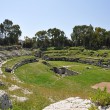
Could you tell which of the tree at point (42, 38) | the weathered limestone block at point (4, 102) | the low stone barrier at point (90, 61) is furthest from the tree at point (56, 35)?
the weathered limestone block at point (4, 102)

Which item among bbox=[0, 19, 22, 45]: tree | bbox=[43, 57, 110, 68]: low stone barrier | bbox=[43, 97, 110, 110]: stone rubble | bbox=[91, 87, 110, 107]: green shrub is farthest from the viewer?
bbox=[0, 19, 22, 45]: tree

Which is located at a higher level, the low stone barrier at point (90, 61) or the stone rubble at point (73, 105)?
the stone rubble at point (73, 105)

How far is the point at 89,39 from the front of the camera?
431 ft

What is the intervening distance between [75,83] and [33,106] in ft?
101

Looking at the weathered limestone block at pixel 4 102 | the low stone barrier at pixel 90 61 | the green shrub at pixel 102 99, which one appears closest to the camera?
the green shrub at pixel 102 99

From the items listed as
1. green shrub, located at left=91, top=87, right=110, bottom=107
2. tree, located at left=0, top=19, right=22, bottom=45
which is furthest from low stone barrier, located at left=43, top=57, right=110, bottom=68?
green shrub, located at left=91, top=87, right=110, bottom=107

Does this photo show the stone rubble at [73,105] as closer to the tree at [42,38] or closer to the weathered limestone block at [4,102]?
the weathered limestone block at [4,102]

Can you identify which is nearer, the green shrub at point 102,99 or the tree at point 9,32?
the green shrub at point 102,99

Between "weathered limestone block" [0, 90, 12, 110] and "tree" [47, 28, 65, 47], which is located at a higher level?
"tree" [47, 28, 65, 47]

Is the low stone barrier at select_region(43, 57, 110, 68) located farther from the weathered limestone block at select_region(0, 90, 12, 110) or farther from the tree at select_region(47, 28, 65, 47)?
the weathered limestone block at select_region(0, 90, 12, 110)

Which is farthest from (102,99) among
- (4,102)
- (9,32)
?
(9,32)

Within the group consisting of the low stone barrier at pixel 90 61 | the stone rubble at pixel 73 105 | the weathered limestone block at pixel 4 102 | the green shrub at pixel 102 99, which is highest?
the green shrub at pixel 102 99

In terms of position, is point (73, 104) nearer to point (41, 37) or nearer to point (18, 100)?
point (18, 100)

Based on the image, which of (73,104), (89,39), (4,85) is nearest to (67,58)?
(89,39)
